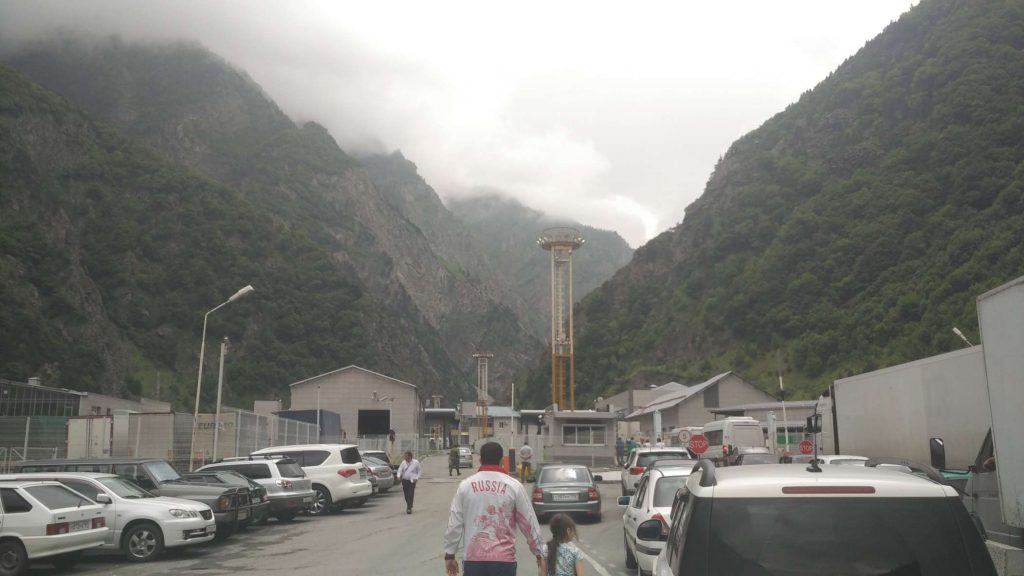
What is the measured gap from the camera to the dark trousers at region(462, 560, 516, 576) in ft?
21.0

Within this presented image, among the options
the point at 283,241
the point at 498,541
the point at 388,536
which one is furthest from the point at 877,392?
the point at 283,241

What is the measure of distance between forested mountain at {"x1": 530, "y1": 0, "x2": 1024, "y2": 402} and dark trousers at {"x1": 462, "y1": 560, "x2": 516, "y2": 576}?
62.6 metres

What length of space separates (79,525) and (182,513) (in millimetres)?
2033

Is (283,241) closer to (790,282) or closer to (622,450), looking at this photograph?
(790,282)

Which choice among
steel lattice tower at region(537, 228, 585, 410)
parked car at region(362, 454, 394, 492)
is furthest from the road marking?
steel lattice tower at region(537, 228, 585, 410)

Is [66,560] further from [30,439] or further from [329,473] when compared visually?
[30,439]

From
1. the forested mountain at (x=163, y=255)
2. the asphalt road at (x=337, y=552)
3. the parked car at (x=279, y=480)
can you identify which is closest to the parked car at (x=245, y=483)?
the asphalt road at (x=337, y=552)

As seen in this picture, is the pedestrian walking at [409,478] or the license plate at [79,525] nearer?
the license plate at [79,525]

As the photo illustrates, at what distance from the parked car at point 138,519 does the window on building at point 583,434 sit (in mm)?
33141

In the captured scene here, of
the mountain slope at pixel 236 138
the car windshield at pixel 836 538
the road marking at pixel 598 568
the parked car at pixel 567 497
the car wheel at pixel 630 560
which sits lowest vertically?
the road marking at pixel 598 568

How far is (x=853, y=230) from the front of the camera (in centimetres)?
8650

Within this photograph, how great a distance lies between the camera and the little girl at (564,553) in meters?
7.12

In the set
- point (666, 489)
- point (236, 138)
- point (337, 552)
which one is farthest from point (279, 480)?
point (236, 138)

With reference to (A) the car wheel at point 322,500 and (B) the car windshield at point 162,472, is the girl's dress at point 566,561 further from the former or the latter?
(A) the car wheel at point 322,500
